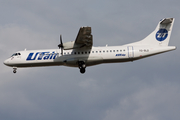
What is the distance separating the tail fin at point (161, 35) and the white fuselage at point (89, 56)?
3.35 ft

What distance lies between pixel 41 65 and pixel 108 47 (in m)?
8.02

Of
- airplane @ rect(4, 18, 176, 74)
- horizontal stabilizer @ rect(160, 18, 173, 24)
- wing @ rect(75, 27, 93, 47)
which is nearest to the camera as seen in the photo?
wing @ rect(75, 27, 93, 47)

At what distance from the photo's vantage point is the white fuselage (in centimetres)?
3256

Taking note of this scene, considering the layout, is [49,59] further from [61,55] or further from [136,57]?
[136,57]

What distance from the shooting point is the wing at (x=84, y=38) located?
29438mm

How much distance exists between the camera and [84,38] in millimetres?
31000

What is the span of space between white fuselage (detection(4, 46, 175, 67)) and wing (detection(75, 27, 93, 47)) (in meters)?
0.93

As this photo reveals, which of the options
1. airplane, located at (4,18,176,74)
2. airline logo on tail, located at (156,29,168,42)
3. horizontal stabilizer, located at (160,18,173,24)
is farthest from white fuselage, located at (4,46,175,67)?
horizontal stabilizer, located at (160,18,173,24)

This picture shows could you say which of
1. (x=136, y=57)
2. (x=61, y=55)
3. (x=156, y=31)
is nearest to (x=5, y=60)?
(x=61, y=55)

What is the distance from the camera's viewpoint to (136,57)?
32.8m

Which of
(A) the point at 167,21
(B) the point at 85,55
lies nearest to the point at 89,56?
(B) the point at 85,55

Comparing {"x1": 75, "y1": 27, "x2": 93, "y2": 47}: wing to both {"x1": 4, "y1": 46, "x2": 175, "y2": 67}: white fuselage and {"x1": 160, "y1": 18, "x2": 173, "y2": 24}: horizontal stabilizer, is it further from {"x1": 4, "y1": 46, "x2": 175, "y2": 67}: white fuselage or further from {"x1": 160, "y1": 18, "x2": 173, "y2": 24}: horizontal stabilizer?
{"x1": 160, "y1": 18, "x2": 173, "y2": 24}: horizontal stabilizer

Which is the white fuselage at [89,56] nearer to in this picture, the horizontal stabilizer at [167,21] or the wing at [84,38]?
the wing at [84,38]

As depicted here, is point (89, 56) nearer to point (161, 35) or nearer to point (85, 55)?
point (85, 55)
